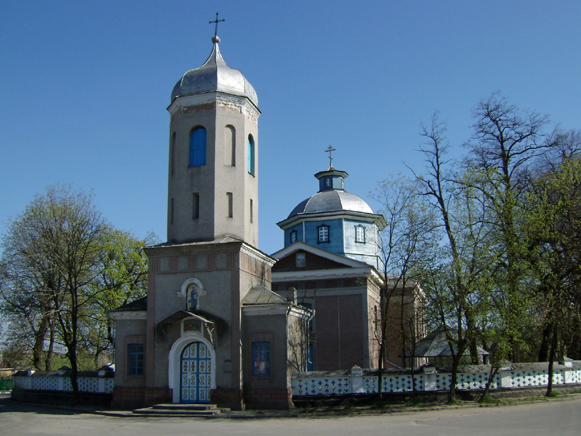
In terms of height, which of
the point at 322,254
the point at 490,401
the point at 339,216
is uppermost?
the point at 339,216

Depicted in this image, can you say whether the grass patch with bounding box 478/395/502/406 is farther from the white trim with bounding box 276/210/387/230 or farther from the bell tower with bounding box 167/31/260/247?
the white trim with bounding box 276/210/387/230

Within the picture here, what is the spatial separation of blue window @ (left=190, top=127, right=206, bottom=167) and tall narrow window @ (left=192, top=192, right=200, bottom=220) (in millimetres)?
1140

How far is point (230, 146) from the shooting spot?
21.3 metres

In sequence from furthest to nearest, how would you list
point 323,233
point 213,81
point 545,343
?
point 323,233, point 545,343, point 213,81

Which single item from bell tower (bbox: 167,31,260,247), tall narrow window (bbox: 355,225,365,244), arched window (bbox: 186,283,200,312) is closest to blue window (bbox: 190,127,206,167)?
bell tower (bbox: 167,31,260,247)

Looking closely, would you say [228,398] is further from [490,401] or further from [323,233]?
[323,233]

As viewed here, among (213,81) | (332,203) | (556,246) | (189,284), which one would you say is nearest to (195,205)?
(189,284)

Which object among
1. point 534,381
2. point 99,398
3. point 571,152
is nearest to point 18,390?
point 99,398

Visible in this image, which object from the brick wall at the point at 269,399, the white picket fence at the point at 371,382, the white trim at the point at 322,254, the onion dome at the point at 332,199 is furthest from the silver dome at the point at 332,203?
the brick wall at the point at 269,399

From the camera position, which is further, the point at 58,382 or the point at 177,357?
the point at 58,382

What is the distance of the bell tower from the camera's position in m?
20.6

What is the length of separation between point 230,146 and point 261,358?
765 cm

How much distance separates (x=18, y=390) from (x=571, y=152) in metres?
26.4

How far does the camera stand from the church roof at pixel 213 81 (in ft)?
70.7
